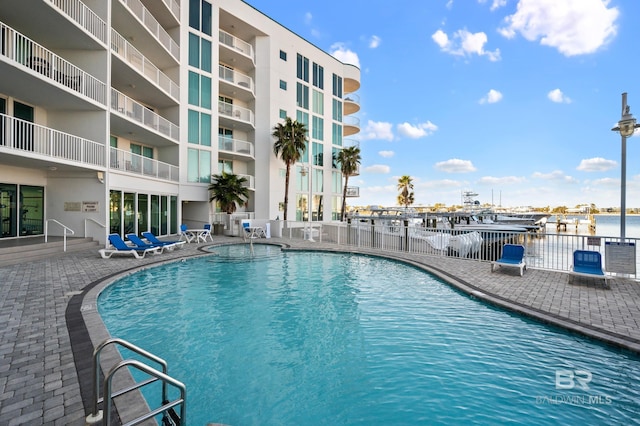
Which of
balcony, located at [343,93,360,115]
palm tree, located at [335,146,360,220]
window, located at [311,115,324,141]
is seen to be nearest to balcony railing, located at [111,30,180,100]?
window, located at [311,115,324,141]

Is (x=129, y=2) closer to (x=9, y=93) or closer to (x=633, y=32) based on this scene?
(x=9, y=93)

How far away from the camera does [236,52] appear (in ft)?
76.8

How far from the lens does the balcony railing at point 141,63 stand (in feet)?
48.9

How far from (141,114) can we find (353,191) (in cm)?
2252

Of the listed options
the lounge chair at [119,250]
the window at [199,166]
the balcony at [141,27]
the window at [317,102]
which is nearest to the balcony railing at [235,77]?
the balcony at [141,27]

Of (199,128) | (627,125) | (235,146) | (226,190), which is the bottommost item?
(226,190)

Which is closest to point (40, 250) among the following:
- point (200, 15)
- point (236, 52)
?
point (200, 15)

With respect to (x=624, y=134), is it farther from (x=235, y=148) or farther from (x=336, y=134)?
(x=336, y=134)

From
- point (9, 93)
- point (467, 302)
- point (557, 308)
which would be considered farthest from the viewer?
point (9, 93)

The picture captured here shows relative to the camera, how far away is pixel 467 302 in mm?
6809

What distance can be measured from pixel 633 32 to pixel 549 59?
1105 centimetres

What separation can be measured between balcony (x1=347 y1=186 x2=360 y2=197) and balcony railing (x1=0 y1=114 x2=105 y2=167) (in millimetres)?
24412

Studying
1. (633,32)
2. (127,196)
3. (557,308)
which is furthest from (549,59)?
(127,196)

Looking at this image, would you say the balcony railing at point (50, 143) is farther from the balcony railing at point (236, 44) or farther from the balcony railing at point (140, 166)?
the balcony railing at point (236, 44)
